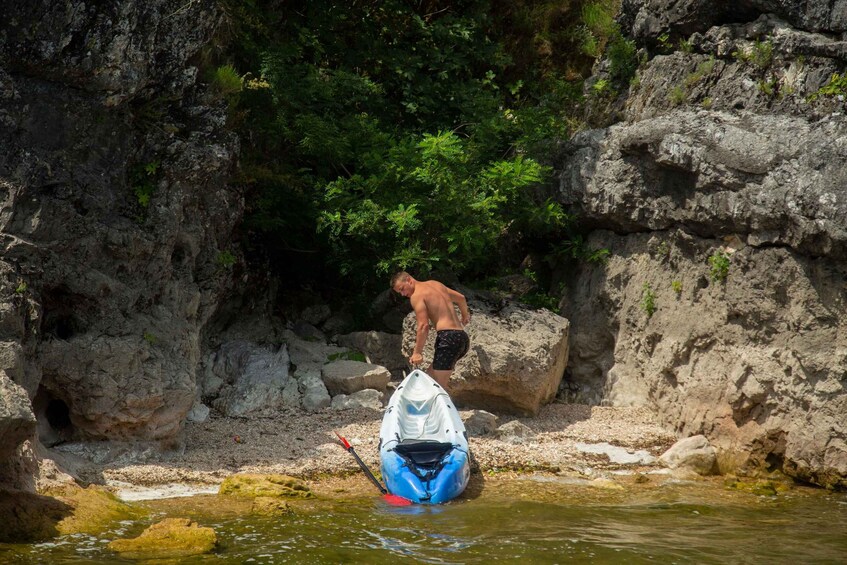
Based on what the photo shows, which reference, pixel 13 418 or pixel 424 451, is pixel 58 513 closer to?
pixel 13 418

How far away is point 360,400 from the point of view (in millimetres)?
11953

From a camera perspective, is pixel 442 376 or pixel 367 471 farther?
pixel 442 376

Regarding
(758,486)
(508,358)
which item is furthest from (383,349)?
(758,486)

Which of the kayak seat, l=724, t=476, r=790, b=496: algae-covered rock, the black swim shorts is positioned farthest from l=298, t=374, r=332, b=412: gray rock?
l=724, t=476, r=790, b=496: algae-covered rock

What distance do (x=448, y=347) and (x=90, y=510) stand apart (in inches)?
180

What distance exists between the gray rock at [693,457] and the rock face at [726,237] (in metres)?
0.18

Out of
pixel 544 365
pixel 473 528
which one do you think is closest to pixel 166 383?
pixel 473 528

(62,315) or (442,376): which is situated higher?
(62,315)

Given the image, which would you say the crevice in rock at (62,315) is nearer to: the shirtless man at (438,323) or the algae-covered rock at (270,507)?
the algae-covered rock at (270,507)

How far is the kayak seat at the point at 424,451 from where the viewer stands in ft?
30.5

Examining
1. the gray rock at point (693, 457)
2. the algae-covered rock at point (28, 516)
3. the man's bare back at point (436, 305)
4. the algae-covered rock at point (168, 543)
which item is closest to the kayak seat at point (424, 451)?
the man's bare back at point (436, 305)

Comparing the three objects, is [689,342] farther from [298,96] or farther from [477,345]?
[298,96]

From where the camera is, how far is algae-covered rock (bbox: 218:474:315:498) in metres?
8.93

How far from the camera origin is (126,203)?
33.4 feet
